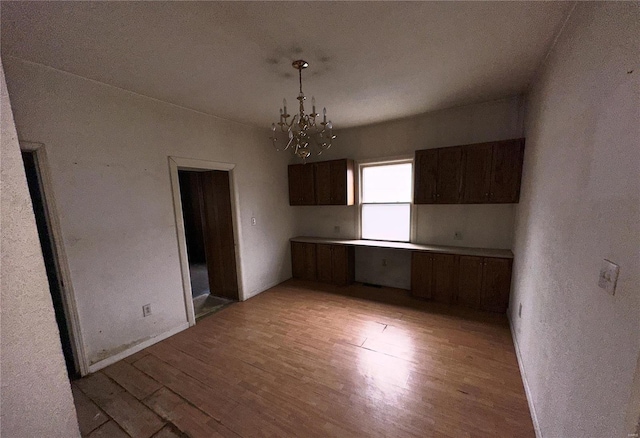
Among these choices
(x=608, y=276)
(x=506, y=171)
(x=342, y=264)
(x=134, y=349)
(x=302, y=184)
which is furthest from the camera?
(x=302, y=184)

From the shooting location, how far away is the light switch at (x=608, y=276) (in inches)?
33.5

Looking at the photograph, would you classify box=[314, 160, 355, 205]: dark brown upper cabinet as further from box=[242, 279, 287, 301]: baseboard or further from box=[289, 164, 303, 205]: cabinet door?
box=[242, 279, 287, 301]: baseboard

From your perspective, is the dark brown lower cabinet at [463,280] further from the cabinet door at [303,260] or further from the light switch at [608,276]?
the light switch at [608,276]

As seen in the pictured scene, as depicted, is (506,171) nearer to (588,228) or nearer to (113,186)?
(588,228)

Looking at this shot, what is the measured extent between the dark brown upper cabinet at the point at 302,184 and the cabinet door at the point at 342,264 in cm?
98

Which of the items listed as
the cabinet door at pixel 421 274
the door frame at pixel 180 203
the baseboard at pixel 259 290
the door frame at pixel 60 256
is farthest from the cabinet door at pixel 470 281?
the door frame at pixel 60 256

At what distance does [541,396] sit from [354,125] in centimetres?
367

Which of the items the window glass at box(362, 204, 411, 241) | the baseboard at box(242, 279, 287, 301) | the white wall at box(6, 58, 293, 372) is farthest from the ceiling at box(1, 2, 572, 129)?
the baseboard at box(242, 279, 287, 301)

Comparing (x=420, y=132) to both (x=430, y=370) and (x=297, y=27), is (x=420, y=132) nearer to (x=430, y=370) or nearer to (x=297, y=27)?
(x=297, y=27)

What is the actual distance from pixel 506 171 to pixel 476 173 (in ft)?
0.99

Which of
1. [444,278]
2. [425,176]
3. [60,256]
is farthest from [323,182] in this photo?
[60,256]

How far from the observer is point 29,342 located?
63cm

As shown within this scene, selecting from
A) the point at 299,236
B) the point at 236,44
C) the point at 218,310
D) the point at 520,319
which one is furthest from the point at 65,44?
the point at 520,319

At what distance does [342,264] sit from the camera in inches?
157
